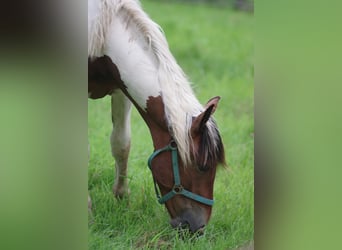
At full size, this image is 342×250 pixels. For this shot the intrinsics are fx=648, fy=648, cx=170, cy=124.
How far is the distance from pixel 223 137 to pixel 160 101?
426mm

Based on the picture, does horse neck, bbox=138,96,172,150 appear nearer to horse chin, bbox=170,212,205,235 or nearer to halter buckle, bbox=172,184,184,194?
halter buckle, bbox=172,184,184,194

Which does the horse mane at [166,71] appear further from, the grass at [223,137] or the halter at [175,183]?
the grass at [223,137]

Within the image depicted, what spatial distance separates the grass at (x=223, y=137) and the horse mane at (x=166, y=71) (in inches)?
5.8

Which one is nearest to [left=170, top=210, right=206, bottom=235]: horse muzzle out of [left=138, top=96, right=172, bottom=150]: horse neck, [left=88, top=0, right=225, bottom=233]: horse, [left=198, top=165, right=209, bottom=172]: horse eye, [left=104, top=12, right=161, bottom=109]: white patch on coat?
[left=88, top=0, right=225, bottom=233]: horse

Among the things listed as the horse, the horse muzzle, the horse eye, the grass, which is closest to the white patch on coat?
the horse

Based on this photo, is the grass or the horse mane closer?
the horse mane

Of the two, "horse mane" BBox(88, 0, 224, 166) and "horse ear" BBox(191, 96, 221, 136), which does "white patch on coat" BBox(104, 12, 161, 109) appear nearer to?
"horse mane" BBox(88, 0, 224, 166)

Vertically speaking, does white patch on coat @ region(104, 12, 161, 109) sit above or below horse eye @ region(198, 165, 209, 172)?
above

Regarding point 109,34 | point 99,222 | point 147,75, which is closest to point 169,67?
point 147,75

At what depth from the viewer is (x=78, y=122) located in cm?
232

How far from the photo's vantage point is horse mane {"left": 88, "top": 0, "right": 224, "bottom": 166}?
7.70 feet

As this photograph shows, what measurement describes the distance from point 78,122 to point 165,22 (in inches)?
23.9

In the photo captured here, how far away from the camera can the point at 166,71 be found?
7.70ft

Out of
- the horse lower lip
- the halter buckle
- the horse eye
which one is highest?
the horse eye
